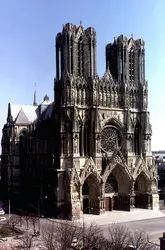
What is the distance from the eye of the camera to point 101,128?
60375mm

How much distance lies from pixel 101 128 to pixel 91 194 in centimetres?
1015

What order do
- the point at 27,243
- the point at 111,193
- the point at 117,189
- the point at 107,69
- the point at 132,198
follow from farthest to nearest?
1. the point at 107,69
2. the point at 117,189
3. the point at 111,193
4. the point at 132,198
5. the point at 27,243

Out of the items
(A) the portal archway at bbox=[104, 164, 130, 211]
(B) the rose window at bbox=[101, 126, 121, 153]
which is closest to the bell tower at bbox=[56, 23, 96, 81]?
(B) the rose window at bbox=[101, 126, 121, 153]

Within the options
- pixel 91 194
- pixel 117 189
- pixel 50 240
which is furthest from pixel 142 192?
pixel 50 240

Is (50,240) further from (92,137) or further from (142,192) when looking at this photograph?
(142,192)

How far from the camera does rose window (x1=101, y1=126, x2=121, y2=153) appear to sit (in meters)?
62.2

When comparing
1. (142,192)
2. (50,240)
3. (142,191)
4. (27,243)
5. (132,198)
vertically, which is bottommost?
(27,243)

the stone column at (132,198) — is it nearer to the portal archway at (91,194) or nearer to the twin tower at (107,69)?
the portal archway at (91,194)

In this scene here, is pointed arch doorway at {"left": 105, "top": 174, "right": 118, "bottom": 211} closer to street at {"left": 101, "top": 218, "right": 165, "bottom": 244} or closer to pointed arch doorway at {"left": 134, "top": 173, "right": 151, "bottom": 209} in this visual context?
pointed arch doorway at {"left": 134, "top": 173, "right": 151, "bottom": 209}

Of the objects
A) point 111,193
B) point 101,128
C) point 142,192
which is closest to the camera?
point 101,128

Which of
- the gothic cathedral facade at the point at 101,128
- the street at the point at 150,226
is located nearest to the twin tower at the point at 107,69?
the gothic cathedral facade at the point at 101,128

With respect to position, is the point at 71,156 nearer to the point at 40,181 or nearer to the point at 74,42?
the point at 40,181

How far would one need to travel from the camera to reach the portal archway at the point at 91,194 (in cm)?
5869

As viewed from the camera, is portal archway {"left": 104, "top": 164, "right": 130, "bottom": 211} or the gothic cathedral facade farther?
portal archway {"left": 104, "top": 164, "right": 130, "bottom": 211}
